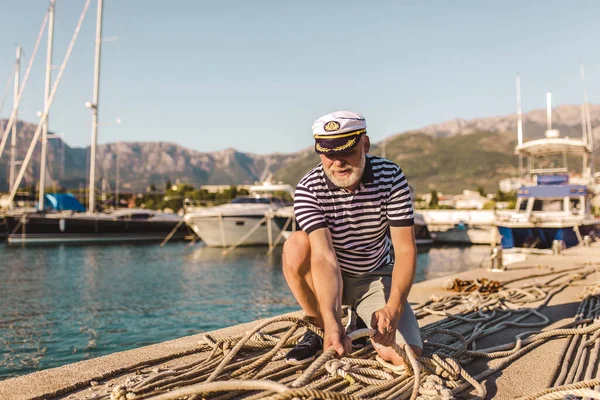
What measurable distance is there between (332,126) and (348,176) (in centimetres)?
30

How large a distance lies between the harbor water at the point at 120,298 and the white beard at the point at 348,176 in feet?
17.1

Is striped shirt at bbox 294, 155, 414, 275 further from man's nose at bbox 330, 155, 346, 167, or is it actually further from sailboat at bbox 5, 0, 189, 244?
sailboat at bbox 5, 0, 189, 244

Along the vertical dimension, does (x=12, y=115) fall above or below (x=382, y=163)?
above

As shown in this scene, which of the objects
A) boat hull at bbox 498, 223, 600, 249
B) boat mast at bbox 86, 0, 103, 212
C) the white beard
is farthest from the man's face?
boat mast at bbox 86, 0, 103, 212

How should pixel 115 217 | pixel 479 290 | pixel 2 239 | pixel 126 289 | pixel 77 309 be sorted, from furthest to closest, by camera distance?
1. pixel 115 217
2. pixel 2 239
3. pixel 126 289
4. pixel 77 309
5. pixel 479 290

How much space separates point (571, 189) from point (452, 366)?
17599mm

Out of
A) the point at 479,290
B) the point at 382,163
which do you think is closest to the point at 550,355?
the point at 382,163

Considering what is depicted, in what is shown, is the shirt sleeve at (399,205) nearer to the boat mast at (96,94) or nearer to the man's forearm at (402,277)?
the man's forearm at (402,277)

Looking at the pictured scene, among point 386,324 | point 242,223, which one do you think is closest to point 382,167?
point 386,324

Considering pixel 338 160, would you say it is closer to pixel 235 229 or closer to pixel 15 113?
pixel 235 229

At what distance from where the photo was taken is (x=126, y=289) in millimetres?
13945

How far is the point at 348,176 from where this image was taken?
9.34ft

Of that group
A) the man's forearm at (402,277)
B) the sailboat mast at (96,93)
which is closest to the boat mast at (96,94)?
the sailboat mast at (96,93)

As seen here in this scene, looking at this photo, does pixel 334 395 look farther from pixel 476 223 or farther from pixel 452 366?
pixel 476 223
